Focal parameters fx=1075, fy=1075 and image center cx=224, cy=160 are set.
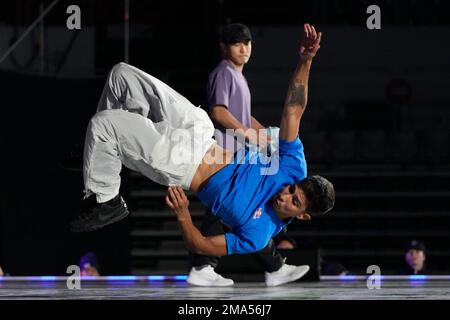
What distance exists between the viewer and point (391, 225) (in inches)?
440

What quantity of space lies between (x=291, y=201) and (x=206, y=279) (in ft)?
4.51

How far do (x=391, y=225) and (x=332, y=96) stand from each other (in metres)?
2.46

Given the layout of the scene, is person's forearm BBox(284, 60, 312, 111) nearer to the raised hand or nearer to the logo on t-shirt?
the raised hand

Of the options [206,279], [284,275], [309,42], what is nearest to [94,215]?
[206,279]

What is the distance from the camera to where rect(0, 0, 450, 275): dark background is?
1020cm

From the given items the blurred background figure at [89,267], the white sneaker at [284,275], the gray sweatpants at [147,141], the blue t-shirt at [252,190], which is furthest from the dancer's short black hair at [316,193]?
the blurred background figure at [89,267]

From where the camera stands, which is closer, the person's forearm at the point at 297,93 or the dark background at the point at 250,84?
the person's forearm at the point at 297,93

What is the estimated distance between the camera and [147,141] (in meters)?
5.13

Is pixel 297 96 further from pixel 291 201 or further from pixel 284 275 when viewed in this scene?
pixel 284 275

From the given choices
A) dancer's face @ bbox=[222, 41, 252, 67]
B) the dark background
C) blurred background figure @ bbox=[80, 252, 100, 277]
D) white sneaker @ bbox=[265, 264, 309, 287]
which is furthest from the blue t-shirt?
the dark background

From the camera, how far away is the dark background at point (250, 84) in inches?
401

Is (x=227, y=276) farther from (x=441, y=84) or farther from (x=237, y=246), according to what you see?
(x=441, y=84)

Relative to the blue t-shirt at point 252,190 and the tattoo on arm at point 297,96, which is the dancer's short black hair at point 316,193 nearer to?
the blue t-shirt at point 252,190

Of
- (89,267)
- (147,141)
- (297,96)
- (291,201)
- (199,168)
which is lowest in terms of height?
(89,267)
